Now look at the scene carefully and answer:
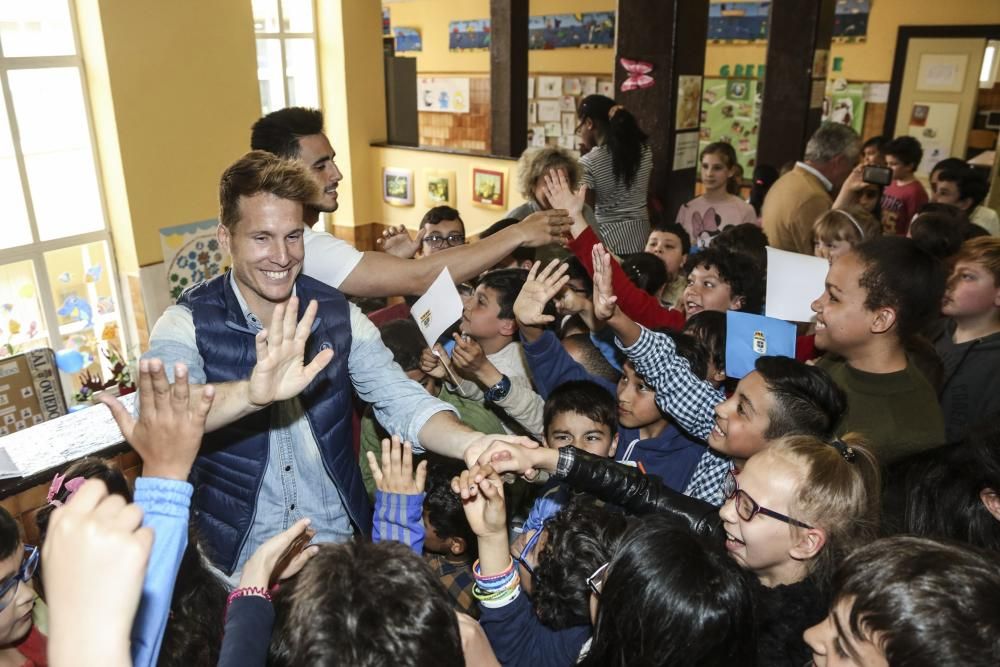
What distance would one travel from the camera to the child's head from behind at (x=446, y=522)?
6.70 ft

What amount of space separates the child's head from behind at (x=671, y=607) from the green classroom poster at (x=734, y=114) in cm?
901

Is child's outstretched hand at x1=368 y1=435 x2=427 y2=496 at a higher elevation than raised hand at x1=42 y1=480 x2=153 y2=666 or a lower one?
lower

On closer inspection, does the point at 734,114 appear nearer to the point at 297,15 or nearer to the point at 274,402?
the point at 297,15

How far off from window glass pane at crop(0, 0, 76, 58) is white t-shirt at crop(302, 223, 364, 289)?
12.2ft

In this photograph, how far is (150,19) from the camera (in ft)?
16.0

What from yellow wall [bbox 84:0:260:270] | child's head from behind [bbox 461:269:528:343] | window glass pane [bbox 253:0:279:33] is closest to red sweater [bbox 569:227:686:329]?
child's head from behind [bbox 461:269:528:343]

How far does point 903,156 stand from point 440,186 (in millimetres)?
3612

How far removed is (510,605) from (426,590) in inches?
19.1

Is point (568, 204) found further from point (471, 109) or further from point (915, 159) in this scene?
point (471, 109)

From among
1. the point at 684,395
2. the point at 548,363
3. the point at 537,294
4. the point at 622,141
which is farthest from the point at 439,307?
the point at 622,141

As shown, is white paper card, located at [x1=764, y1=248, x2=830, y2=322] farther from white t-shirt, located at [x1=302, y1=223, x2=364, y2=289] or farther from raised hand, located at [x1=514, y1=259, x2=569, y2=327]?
white t-shirt, located at [x1=302, y1=223, x2=364, y2=289]

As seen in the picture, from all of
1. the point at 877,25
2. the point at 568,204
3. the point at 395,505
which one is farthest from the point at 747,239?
the point at 877,25

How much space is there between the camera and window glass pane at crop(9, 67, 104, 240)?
4637mm

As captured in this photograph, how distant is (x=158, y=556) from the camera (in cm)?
99
